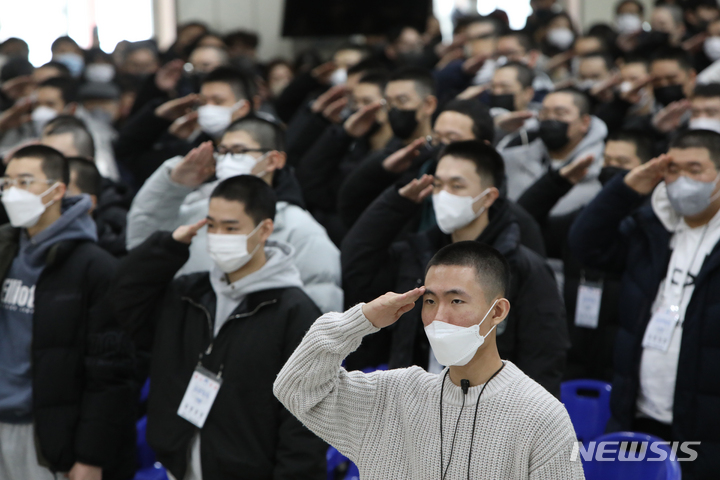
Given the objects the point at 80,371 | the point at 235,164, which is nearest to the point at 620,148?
the point at 235,164

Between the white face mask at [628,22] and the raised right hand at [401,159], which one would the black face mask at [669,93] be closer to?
the raised right hand at [401,159]

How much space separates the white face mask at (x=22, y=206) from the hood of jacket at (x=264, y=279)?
923 millimetres

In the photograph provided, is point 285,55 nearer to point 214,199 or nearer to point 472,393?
point 214,199

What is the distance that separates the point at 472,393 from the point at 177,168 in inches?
72.7

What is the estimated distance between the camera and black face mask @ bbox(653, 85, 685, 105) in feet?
18.9

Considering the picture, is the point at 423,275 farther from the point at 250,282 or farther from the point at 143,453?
the point at 143,453

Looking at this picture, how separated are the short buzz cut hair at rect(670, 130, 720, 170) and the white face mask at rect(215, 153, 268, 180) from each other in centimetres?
177

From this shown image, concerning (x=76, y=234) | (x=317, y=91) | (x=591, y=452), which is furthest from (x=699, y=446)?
(x=317, y=91)

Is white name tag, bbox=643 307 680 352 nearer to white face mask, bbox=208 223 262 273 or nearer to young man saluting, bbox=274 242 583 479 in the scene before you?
young man saluting, bbox=274 242 583 479

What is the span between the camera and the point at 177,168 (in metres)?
3.39

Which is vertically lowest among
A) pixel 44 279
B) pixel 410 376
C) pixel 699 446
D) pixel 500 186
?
pixel 699 446

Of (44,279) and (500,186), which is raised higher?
(500,186)

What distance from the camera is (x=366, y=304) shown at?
2.09 metres

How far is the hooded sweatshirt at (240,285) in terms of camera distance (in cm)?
282
